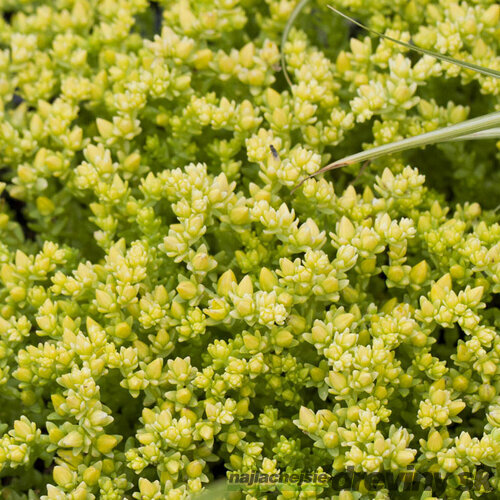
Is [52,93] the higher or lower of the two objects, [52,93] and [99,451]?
the higher

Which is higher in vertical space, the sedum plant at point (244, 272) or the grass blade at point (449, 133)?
the grass blade at point (449, 133)

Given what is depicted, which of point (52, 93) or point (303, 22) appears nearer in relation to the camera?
point (52, 93)

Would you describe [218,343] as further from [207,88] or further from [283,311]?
[207,88]

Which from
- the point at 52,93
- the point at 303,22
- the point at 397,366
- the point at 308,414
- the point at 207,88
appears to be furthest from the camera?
the point at 303,22

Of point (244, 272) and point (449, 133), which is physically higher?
point (449, 133)

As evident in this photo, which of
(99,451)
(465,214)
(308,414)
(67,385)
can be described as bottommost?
(99,451)

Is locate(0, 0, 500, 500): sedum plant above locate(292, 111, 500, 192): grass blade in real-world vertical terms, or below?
below

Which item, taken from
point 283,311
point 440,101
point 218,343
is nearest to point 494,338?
point 283,311

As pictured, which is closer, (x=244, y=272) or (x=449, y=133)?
(x=449, y=133)
